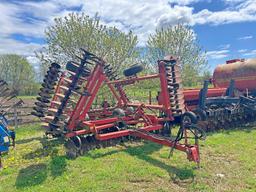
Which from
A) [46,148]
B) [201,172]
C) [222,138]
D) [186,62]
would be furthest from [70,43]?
[186,62]

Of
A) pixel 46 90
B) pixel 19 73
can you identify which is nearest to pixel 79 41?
pixel 46 90

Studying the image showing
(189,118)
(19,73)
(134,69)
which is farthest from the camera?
(19,73)

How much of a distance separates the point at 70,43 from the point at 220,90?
793 cm

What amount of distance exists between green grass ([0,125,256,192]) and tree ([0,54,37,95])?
29644 mm

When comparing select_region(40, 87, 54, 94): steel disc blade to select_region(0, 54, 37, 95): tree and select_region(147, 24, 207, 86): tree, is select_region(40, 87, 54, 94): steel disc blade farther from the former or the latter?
select_region(0, 54, 37, 95): tree

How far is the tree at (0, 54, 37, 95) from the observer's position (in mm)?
34250

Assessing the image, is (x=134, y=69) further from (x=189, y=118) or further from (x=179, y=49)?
(x=179, y=49)

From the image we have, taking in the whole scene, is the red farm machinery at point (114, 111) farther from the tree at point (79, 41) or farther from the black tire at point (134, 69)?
the tree at point (79, 41)

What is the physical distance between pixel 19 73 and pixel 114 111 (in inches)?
1223

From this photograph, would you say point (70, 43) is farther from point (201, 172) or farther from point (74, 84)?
point (201, 172)

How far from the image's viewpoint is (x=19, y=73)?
34438mm

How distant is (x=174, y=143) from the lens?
5.30 m

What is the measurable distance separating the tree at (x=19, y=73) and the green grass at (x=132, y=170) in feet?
97.3

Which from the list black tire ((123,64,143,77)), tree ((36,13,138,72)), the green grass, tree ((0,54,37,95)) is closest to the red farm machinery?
black tire ((123,64,143,77))
